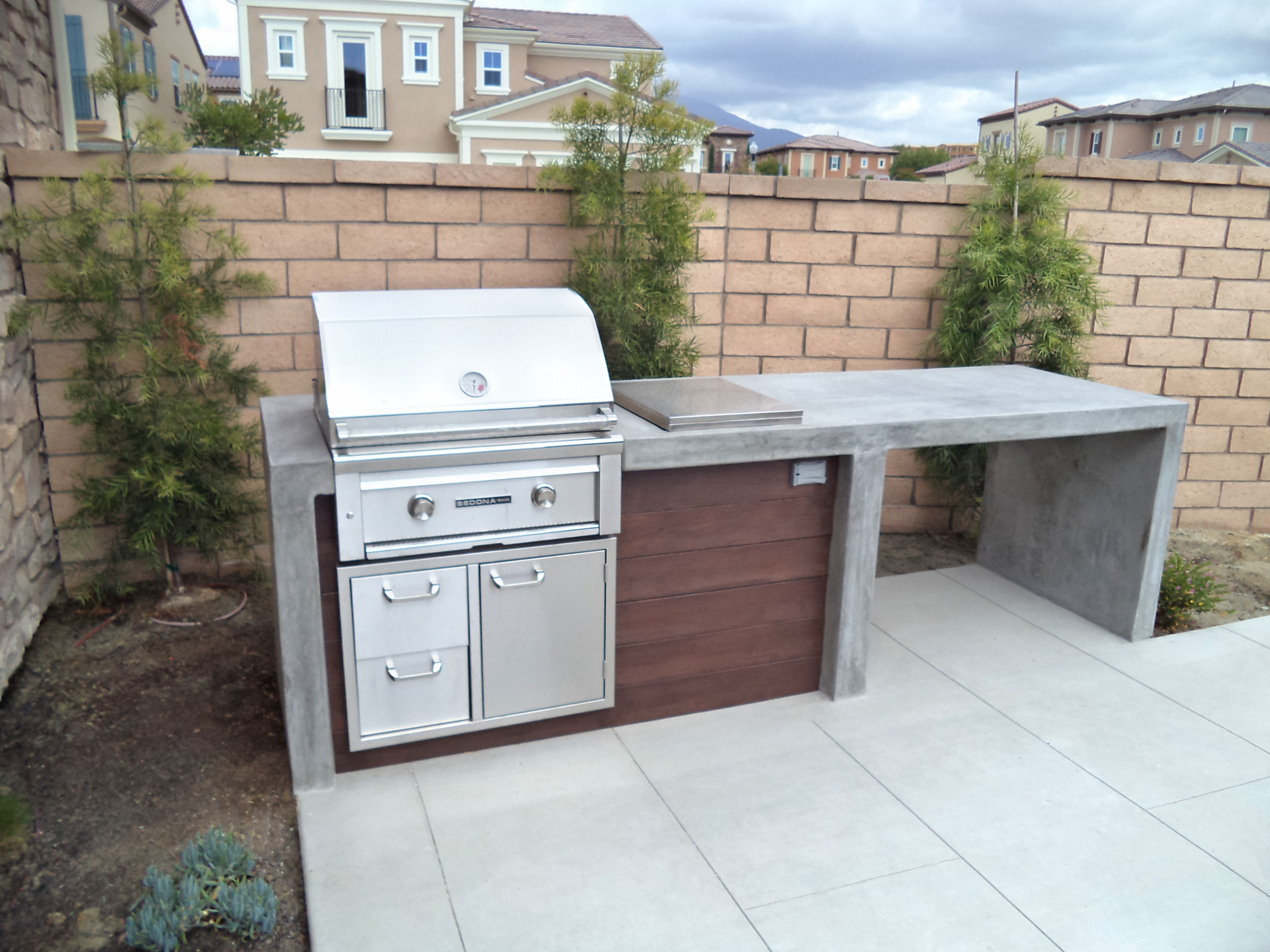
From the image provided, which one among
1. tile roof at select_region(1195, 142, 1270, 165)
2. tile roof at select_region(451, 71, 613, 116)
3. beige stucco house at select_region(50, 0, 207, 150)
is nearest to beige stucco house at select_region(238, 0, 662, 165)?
tile roof at select_region(451, 71, 613, 116)

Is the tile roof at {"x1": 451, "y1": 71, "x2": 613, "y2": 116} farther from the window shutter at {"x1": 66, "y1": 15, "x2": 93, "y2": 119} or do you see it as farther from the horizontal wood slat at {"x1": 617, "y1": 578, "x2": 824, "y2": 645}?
the horizontal wood slat at {"x1": 617, "y1": 578, "x2": 824, "y2": 645}

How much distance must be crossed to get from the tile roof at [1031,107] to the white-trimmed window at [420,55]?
821 inches

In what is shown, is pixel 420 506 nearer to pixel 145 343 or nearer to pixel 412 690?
pixel 412 690

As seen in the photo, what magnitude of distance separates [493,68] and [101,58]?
19389 millimetres

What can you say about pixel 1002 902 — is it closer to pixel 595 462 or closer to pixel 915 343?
pixel 595 462

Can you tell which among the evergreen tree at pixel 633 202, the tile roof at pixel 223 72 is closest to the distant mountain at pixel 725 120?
the evergreen tree at pixel 633 202

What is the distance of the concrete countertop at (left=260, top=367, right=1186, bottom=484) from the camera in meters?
2.62

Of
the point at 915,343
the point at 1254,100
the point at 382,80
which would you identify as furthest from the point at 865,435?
the point at 1254,100

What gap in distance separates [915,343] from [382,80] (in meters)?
21.0

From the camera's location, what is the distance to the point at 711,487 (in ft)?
9.30

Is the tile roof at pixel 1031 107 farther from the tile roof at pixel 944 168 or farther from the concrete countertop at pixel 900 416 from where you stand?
the concrete countertop at pixel 900 416

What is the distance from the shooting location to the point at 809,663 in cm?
317

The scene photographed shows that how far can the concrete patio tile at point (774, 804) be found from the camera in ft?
7.52

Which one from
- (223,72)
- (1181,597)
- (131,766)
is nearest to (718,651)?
(131,766)
